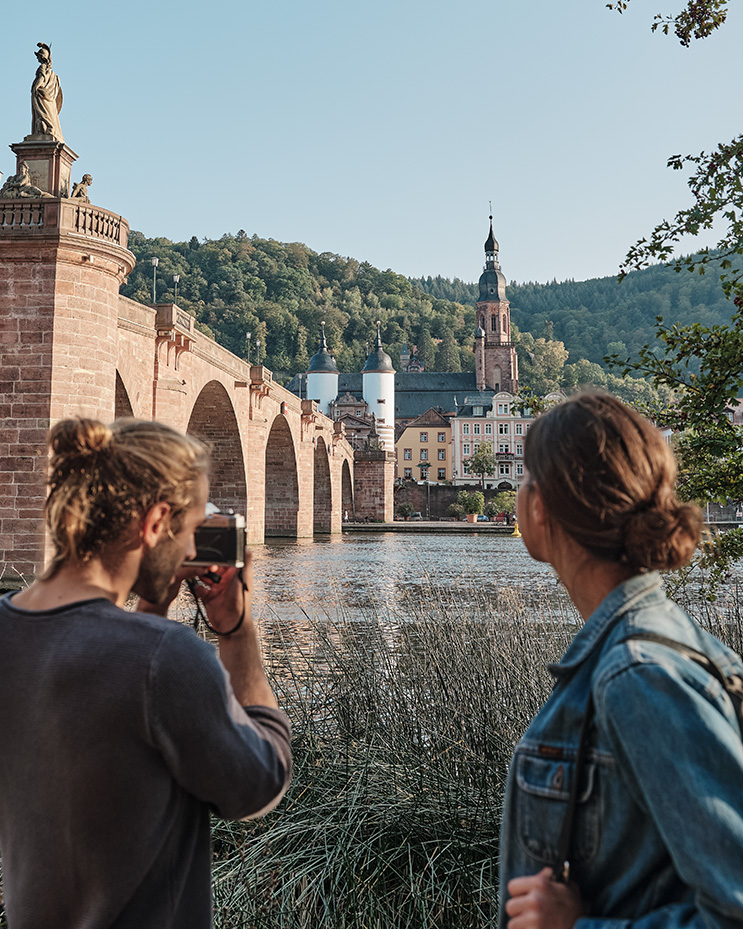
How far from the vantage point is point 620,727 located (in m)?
1.01

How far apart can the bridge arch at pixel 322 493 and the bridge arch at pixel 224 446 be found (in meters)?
17.2

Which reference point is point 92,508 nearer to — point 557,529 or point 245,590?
point 245,590

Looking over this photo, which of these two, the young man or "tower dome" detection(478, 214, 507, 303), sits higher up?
"tower dome" detection(478, 214, 507, 303)

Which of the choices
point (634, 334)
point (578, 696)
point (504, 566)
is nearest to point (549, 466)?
point (578, 696)

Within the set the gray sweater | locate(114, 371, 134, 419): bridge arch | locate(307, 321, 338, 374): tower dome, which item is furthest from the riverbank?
the gray sweater

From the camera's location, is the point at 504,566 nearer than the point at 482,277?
Yes

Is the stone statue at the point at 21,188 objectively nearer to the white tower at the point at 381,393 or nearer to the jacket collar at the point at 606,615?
the jacket collar at the point at 606,615

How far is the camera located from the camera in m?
1.47

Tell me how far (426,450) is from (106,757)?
82.7 m

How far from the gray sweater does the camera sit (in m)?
0.20

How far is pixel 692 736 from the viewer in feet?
3.22

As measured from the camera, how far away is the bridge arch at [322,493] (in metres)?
48.0

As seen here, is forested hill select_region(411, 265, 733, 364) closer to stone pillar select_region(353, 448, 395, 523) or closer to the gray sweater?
stone pillar select_region(353, 448, 395, 523)

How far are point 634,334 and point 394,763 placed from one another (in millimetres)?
131665
